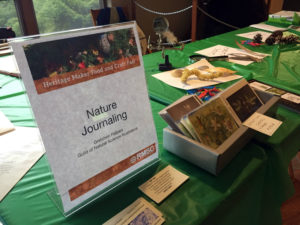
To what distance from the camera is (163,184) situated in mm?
532

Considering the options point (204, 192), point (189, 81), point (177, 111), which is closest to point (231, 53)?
point (189, 81)

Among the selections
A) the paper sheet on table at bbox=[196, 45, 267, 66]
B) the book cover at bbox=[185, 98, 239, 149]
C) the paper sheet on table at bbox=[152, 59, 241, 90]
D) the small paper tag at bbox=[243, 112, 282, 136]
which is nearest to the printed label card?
the book cover at bbox=[185, 98, 239, 149]

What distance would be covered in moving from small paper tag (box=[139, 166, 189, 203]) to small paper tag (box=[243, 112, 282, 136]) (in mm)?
235

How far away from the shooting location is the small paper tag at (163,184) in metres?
0.50

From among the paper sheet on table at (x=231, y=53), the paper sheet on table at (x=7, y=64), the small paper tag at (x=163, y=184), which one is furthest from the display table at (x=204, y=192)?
the paper sheet on table at (x=231, y=53)

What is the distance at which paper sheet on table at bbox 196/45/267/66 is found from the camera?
51.8 inches

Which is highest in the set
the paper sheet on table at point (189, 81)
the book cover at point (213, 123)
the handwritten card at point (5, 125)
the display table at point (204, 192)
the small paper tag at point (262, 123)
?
the book cover at point (213, 123)

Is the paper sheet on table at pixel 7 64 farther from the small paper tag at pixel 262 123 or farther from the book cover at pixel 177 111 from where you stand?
the small paper tag at pixel 262 123

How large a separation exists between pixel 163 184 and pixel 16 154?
42cm

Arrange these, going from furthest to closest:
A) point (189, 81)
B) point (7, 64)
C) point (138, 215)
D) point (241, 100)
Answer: point (7, 64), point (189, 81), point (241, 100), point (138, 215)

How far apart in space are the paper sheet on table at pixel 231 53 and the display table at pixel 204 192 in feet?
1.87

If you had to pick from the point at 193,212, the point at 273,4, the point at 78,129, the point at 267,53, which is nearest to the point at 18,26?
the point at 267,53

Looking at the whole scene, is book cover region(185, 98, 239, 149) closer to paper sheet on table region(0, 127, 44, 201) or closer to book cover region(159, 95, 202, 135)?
book cover region(159, 95, 202, 135)

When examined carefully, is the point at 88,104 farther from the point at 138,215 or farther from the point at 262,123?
the point at 262,123
